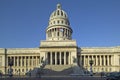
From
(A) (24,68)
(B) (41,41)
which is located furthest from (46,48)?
(A) (24,68)

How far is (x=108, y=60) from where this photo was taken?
124m

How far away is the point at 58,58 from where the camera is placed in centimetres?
12156

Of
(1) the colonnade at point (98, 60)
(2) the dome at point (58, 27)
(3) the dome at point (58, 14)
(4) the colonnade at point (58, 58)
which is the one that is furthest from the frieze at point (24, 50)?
(3) the dome at point (58, 14)

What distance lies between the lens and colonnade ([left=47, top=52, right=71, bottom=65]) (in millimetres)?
118312

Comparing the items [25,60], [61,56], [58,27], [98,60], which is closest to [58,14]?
[58,27]

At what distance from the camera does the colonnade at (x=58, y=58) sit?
118312 mm

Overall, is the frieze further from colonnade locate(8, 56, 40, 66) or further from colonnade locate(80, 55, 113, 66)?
colonnade locate(80, 55, 113, 66)

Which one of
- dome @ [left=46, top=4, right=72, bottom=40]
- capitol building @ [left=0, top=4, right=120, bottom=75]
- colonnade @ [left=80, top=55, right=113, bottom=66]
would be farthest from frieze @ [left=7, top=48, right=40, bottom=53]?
colonnade @ [left=80, top=55, right=113, bottom=66]

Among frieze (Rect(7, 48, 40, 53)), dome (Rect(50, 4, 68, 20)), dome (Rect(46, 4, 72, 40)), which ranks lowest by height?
frieze (Rect(7, 48, 40, 53))

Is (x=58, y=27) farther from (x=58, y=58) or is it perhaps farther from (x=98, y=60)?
(x=98, y=60)

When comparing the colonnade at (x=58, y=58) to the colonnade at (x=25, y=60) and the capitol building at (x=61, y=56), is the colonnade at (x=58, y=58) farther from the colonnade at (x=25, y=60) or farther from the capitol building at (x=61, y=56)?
the colonnade at (x=25, y=60)

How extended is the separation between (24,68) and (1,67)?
33.4 ft

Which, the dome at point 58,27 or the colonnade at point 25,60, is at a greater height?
the dome at point 58,27

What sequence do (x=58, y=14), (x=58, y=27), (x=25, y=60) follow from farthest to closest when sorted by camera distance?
(x=58, y=14) < (x=58, y=27) < (x=25, y=60)
